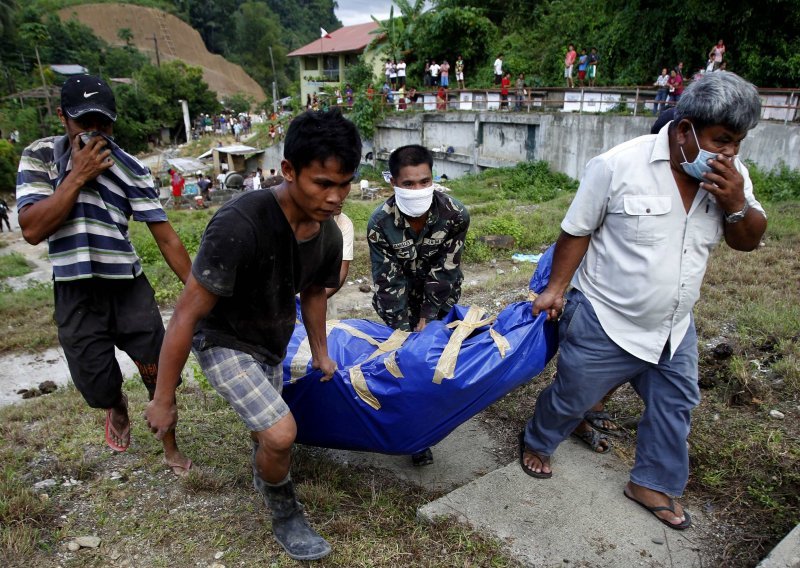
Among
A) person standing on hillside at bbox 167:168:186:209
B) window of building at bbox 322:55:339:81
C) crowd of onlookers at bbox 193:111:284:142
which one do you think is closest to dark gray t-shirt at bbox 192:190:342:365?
person standing on hillside at bbox 167:168:186:209

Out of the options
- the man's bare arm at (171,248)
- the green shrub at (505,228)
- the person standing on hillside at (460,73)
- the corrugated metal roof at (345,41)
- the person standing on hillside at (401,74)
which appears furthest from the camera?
the corrugated metal roof at (345,41)

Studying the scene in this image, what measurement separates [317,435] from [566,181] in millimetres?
14431

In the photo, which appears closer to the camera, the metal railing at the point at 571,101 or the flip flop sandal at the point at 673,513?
the flip flop sandal at the point at 673,513

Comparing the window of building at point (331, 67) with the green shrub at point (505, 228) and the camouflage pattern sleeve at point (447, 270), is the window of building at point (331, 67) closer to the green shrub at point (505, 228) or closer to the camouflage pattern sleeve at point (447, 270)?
the green shrub at point (505, 228)

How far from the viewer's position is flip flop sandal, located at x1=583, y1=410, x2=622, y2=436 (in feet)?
9.35

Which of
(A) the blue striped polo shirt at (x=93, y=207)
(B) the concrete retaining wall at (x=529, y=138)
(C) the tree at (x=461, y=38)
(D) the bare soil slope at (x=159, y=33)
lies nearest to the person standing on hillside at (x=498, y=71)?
(C) the tree at (x=461, y=38)

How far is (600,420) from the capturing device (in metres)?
2.91

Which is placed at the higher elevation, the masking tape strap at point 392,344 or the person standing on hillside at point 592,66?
the person standing on hillside at point 592,66

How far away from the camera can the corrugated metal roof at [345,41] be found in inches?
1380

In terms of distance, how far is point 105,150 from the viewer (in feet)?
7.27

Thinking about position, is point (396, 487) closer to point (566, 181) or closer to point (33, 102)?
point (566, 181)

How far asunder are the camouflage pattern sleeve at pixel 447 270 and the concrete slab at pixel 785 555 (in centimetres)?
182

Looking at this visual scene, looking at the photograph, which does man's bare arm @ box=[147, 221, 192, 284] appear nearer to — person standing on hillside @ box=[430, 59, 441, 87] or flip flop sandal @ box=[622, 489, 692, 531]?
flip flop sandal @ box=[622, 489, 692, 531]

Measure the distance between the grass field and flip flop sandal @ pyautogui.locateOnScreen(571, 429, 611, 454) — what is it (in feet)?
0.63
